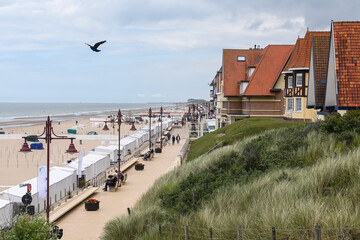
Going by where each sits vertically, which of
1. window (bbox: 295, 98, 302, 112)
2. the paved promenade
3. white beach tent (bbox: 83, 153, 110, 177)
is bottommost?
the paved promenade

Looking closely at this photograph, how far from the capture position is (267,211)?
29.7 feet

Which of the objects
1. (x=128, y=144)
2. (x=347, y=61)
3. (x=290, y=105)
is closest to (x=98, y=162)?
(x=128, y=144)

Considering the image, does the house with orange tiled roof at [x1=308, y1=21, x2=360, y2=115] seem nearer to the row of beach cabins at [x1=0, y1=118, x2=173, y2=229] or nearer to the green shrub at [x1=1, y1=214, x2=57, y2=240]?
the row of beach cabins at [x1=0, y1=118, x2=173, y2=229]

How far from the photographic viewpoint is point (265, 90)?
1624 inches

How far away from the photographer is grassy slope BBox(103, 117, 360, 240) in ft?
27.5

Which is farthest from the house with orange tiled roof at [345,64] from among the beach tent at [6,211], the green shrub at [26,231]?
the beach tent at [6,211]

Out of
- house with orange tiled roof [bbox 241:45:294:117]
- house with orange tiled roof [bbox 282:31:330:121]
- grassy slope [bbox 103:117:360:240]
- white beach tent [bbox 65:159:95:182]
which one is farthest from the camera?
house with orange tiled roof [bbox 241:45:294:117]

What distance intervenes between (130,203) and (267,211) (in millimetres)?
11389

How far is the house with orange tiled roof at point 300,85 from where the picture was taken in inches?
1355

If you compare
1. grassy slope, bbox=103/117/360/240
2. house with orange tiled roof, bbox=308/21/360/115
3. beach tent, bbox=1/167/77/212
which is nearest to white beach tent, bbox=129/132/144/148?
beach tent, bbox=1/167/77/212

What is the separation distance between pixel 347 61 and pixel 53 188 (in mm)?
16273

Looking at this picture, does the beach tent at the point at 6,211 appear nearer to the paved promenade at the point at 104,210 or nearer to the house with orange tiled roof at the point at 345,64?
the paved promenade at the point at 104,210

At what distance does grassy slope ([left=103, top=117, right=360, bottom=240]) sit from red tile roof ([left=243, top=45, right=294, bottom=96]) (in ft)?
79.1

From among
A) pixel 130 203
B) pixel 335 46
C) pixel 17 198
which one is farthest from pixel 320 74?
pixel 17 198
